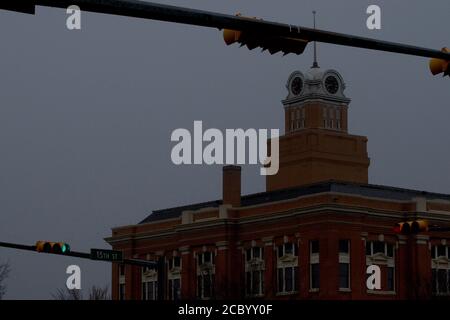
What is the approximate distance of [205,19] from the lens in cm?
1542

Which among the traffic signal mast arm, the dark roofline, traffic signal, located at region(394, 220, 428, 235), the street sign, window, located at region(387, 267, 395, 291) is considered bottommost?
the street sign

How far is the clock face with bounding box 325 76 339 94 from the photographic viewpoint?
106056mm

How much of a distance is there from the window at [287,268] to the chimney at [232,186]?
25.6ft

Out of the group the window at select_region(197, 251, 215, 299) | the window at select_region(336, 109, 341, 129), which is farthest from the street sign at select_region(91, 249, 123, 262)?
the window at select_region(336, 109, 341, 129)

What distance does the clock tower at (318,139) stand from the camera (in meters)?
102

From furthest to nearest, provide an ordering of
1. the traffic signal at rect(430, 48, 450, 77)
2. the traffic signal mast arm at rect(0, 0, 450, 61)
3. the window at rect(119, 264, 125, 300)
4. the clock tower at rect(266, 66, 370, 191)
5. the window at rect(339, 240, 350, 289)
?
the clock tower at rect(266, 66, 370, 191), the window at rect(119, 264, 125, 300), the window at rect(339, 240, 350, 289), the traffic signal at rect(430, 48, 450, 77), the traffic signal mast arm at rect(0, 0, 450, 61)

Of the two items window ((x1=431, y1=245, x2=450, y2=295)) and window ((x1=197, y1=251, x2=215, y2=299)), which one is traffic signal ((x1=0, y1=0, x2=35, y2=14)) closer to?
window ((x1=431, y1=245, x2=450, y2=295))

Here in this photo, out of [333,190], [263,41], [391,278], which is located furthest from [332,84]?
[263,41]

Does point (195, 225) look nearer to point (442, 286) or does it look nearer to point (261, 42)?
point (442, 286)

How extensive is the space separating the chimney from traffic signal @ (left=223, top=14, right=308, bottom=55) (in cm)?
7635

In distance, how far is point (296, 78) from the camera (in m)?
107

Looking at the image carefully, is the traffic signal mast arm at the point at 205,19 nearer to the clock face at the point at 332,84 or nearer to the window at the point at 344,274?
the window at the point at 344,274
